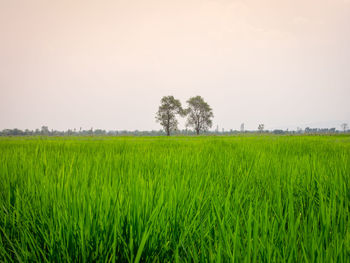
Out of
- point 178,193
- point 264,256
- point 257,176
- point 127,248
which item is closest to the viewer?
point 264,256

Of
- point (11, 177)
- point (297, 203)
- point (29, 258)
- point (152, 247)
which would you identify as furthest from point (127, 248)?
point (11, 177)

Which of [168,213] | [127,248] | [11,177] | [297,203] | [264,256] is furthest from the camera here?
[11,177]

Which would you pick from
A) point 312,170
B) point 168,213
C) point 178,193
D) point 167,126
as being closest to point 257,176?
point 312,170

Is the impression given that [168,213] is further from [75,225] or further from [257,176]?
[257,176]

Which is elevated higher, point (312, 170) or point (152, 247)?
point (312, 170)

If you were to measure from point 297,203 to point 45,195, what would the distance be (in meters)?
1.70

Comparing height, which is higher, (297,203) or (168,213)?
(168,213)

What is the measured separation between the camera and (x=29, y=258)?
80 cm

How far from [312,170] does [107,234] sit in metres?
1.90

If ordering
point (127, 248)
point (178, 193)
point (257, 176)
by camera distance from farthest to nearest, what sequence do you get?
point (257, 176) < point (178, 193) < point (127, 248)

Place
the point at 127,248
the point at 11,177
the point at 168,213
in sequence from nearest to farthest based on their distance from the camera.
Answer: the point at 127,248 < the point at 168,213 < the point at 11,177

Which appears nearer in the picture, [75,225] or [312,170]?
[75,225]

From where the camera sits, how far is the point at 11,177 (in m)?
1.80

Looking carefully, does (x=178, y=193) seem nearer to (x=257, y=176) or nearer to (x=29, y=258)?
(x=29, y=258)
